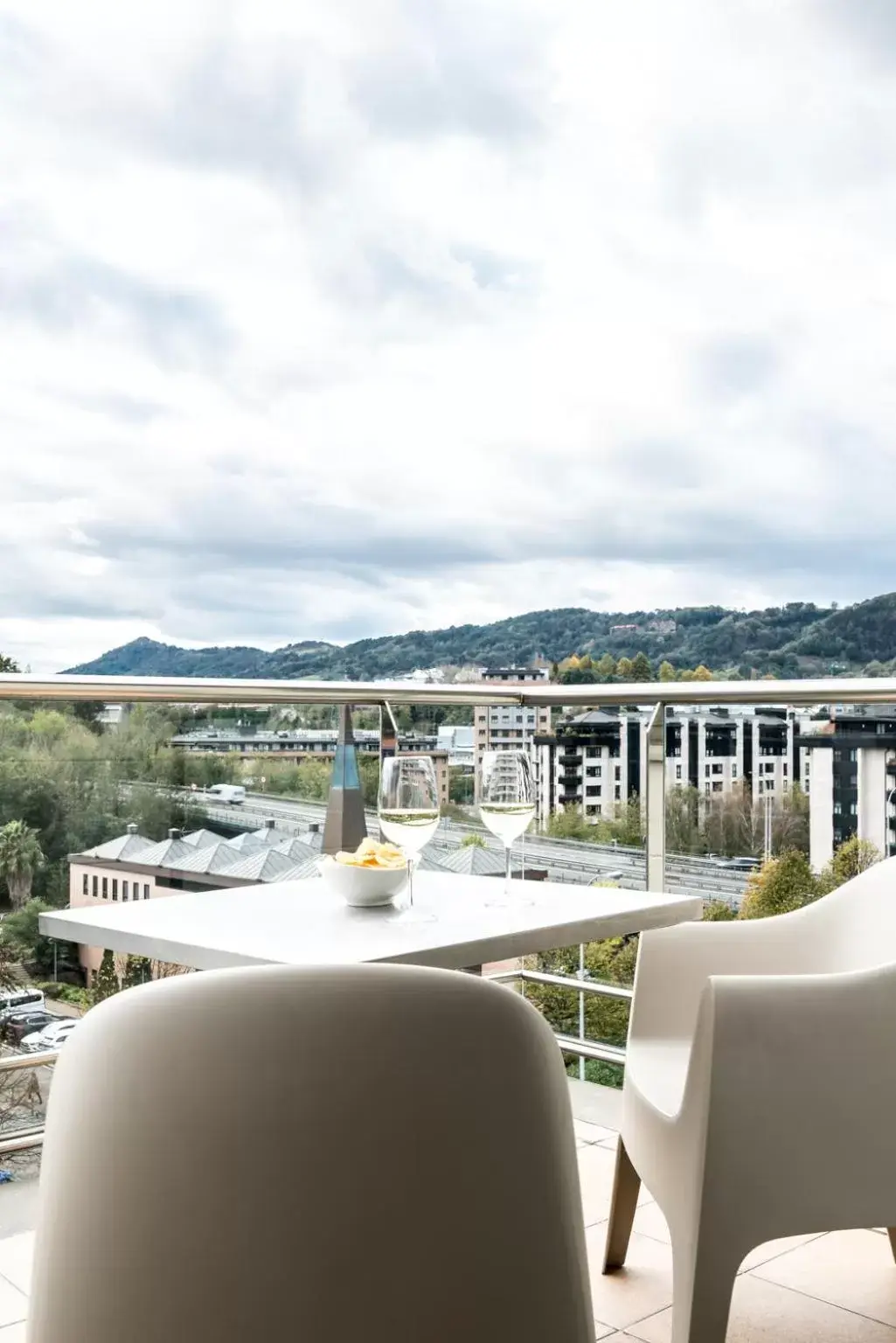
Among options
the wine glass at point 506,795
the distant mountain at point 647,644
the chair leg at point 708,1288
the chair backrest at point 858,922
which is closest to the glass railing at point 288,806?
the wine glass at point 506,795

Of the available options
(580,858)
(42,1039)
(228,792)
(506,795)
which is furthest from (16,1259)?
(580,858)

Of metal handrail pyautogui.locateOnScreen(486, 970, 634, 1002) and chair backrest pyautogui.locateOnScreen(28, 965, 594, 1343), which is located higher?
chair backrest pyautogui.locateOnScreen(28, 965, 594, 1343)

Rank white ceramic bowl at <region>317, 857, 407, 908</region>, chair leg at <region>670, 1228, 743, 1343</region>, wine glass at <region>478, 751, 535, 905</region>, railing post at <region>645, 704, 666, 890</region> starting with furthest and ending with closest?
railing post at <region>645, 704, 666, 890</region> → wine glass at <region>478, 751, 535, 905</region> → white ceramic bowl at <region>317, 857, 407, 908</region> → chair leg at <region>670, 1228, 743, 1343</region>

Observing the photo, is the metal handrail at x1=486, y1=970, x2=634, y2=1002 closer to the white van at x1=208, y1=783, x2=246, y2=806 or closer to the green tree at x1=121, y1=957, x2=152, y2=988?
the white van at x1=208, y1=783, x2=246, y2=806

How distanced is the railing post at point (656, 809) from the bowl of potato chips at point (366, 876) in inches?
59.3

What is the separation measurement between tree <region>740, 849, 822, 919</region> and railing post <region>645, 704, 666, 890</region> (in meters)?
0.25

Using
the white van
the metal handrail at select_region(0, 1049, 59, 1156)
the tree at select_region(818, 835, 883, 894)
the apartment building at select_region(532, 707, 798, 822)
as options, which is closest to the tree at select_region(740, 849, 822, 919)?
the tree at select_region(818, 835, 883, 894)

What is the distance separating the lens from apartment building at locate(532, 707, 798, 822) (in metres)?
3.15

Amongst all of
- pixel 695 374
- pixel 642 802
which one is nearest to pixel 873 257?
pixel 695 374

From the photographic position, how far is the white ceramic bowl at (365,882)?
72.3 inches

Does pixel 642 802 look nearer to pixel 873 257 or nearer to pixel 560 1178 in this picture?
pixel 560 1178

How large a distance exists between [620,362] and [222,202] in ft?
20.8

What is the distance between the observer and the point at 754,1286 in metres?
2.33

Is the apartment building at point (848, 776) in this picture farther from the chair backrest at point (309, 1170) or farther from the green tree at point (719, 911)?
the chair backrest at point (309, 1170)
